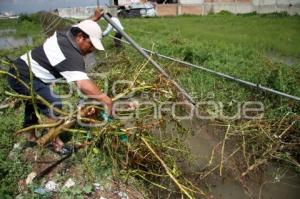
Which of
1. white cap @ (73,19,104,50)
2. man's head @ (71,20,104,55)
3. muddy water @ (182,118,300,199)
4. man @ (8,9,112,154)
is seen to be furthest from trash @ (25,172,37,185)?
muddy water @ (182,118,300,199)

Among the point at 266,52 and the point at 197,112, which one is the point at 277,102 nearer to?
the point at 197,112

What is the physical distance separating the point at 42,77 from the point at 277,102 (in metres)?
3.27

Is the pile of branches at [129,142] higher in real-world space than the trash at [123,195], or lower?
higher

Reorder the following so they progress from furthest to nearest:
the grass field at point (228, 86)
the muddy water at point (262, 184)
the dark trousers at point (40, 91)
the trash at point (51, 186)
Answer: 1. the grass field at point (228, 86)
2. the muddy water at point (262, 184)
3. the dark trousers at point (40, 91)
4. the trash at point (51, 186)

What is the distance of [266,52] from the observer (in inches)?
425

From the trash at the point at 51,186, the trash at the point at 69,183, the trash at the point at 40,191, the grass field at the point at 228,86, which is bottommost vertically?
the trash at the point at 51,186

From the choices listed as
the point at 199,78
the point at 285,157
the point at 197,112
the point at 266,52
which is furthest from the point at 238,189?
the point at 266,52

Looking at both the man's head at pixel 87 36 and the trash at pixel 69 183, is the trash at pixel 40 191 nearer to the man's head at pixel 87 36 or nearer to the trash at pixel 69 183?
the trash at pixel 69 183

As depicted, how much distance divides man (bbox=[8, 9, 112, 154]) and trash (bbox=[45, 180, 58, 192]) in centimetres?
69

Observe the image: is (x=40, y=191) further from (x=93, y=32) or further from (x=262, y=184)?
(x=262, y=184)

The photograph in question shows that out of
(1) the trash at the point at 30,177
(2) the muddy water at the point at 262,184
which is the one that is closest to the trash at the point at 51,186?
(1) the trash at the point at 30,177

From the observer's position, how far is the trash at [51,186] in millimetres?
3431

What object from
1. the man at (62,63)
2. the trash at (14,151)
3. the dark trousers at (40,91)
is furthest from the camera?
the trash at (14,151)

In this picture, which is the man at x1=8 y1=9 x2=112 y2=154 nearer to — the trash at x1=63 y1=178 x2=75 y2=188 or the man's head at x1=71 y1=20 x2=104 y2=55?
the man's head at x1=71 y1=20 x2=104 y2=55
